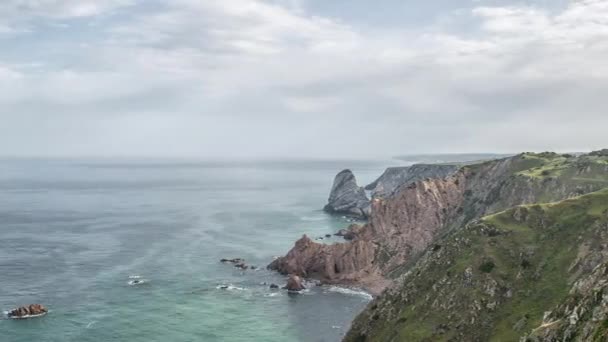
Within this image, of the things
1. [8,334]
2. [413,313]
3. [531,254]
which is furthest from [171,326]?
[531,254]

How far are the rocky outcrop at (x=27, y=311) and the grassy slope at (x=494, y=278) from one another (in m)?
60.5

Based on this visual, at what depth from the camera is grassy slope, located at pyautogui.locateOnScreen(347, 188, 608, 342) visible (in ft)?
246

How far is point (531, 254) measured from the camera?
84938mm

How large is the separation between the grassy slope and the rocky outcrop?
6053 cm

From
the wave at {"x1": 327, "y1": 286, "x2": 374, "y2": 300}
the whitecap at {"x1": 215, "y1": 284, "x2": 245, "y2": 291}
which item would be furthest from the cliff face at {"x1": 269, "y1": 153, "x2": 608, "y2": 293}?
the whitecap at {"x1": 215, "y1": 284, "x2": 245, "y2": 291}

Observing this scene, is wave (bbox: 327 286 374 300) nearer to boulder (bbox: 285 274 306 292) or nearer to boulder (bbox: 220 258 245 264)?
boulder (bbox: 285 274 306 292)

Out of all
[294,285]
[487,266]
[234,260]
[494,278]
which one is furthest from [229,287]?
[494,278]

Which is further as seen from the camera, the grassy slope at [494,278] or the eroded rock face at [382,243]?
the eroded rock face at [382,243]

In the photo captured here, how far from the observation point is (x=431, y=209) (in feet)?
525

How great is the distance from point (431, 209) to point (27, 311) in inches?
4066

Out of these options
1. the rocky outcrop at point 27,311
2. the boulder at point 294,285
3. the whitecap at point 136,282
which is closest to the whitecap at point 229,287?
the boulder at point 294,285

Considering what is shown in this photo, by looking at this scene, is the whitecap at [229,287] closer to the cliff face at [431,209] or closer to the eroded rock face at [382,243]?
the eroded rock face at [382,243]

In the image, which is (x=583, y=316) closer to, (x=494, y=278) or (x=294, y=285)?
(x=494, y=278)

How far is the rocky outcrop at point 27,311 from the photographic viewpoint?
107938 mm
